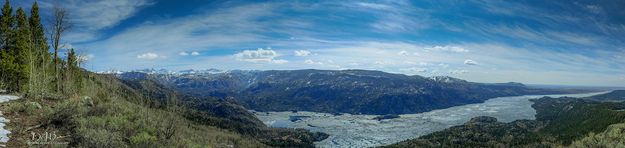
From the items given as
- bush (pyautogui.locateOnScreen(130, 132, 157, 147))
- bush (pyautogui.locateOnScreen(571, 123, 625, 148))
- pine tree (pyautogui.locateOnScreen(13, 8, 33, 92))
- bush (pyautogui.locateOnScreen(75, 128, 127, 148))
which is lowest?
bush (pyautogui.locateOnScreen(571, 123, 625, 148))

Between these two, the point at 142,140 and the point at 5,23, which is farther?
the point at 5,23

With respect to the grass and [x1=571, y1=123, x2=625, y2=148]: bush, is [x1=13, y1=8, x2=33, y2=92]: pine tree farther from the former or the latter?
[x1=571, y1=123, x2=625, y2=148]: bush

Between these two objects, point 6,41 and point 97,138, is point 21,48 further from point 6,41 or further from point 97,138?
point 97,138

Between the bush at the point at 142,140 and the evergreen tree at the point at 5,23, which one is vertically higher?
the evergreen tree at the point at 5,23

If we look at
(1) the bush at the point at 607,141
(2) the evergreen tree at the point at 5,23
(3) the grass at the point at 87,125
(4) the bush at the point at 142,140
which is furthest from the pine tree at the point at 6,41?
(1) the bush at the point at 607,141

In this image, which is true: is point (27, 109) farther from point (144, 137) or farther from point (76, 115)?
point (144, 137)

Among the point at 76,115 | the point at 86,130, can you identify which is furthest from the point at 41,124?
the point at 86,130

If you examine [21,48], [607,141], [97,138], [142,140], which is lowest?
[607,141]

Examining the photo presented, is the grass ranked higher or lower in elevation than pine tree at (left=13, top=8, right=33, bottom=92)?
lower

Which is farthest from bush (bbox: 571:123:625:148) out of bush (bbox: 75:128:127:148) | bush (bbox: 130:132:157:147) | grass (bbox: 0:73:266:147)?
bush (bbox: 75:128:127:148)

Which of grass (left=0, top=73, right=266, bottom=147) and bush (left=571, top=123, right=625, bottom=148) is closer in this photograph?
grass (left=0, top=73, right=266, bottom=147)

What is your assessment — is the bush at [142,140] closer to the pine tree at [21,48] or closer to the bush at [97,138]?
the bush at [97,138]

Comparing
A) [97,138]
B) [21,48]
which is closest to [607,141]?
[97,138]
